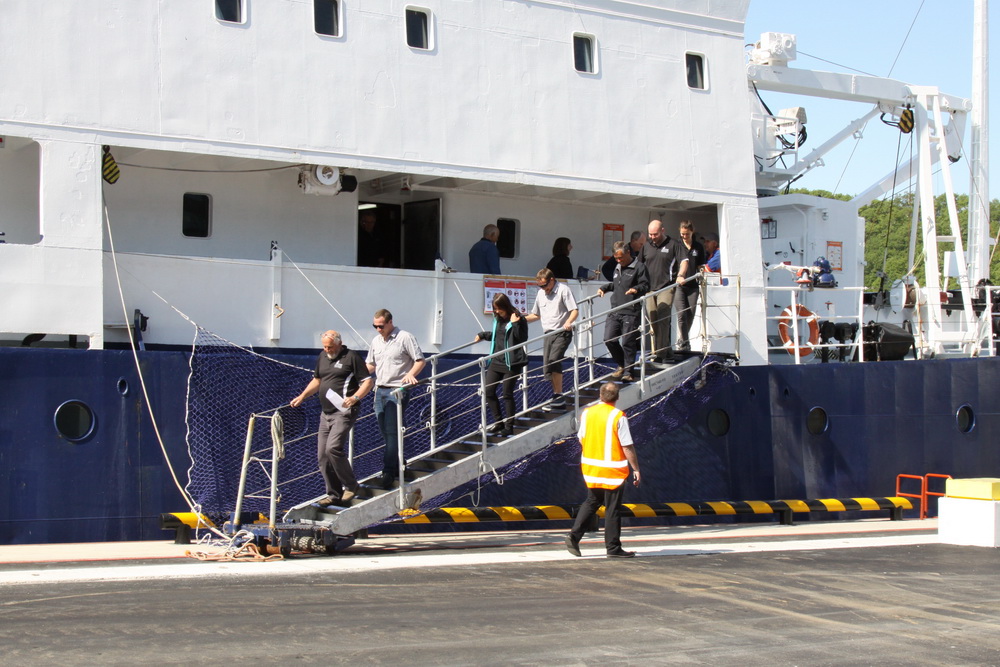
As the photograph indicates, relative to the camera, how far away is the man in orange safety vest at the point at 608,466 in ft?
32.2

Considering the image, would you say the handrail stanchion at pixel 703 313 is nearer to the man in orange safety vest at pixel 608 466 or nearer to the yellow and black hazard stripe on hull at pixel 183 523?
the man in orange safety vest at pixel 608 466

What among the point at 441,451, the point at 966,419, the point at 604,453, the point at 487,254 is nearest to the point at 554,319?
the point at 441,451

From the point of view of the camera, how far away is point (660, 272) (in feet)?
39.7

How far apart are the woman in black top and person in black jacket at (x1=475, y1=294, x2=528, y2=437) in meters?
2.77

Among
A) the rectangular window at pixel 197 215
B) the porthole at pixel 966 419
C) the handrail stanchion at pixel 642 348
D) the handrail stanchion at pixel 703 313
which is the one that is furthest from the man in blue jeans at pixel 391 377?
the porthole at pixel 966 419

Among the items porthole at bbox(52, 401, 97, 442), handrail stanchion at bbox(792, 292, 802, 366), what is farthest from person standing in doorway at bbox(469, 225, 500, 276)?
porthole at bbox(52, 401, 97, 442)

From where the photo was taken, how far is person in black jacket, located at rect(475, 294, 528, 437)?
10.9 m

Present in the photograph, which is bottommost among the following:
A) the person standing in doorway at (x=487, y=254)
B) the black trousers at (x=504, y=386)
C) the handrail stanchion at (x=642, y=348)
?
the black trousers at (x=504, y=386)

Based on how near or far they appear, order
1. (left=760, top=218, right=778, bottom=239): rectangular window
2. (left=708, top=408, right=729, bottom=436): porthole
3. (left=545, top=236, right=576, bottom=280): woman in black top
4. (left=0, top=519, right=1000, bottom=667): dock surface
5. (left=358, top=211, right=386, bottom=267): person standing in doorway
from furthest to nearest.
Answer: (left=760, top=218, right=778, bottom=239): rectangular window
(left=358, top=211, right=386, bottom=267): person standing in doorway
(left=545, top=236, right=576, bottom=280): woman in black top
(left=708, top=408, right=729, bottom=436): porthole
(left=0, top=519, right=1000, bottom=667): dock surface

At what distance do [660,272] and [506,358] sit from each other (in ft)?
7.23

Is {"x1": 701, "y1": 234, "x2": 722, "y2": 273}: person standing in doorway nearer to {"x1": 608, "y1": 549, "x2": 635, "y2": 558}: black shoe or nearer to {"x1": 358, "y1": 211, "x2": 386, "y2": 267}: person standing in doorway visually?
{"x1": 358, "y1": 211, "x2": 386, "y2": 267}: person standing in doorway

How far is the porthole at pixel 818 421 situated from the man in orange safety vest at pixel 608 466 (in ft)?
16.5

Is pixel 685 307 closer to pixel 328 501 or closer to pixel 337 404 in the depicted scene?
pixel 337 404

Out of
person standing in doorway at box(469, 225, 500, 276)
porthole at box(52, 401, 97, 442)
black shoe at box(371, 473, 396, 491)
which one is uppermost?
person standing in doorway at box(469, 225, 500, 276)
